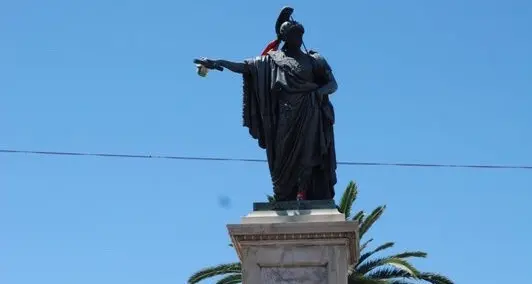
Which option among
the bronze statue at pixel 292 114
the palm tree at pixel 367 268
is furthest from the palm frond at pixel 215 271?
the bronze statue at pixel 292 114

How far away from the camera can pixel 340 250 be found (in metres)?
11.5

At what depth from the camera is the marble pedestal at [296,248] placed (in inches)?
452

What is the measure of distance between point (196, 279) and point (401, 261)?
524 centimetres

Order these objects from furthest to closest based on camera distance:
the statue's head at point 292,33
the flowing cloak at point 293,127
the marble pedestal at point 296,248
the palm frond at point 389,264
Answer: the palm frond at point 389,264, the statue's head at point 292,33, the flowing cloak at point 293,127, the marble pedestal at point 296,248

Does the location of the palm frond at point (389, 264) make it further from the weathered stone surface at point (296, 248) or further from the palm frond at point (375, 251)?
the weathered stone surface at point (296, 248)

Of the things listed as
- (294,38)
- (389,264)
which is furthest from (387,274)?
(294,38)

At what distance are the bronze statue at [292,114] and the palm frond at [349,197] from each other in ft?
46.6

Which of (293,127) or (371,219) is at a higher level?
(371,219)

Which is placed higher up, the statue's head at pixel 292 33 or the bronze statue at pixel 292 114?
the statue's head at pixel 292 33

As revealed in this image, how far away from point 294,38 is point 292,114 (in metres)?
1.04

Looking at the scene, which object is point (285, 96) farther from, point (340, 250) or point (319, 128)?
point (340, 250)

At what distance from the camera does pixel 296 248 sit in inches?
458

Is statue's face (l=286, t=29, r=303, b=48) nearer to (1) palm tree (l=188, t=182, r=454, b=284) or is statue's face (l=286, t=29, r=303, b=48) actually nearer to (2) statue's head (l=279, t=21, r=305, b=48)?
(2) statue's head (l=279, t=21, r=305, b=48)

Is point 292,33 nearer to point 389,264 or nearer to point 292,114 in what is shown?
point 292,114
